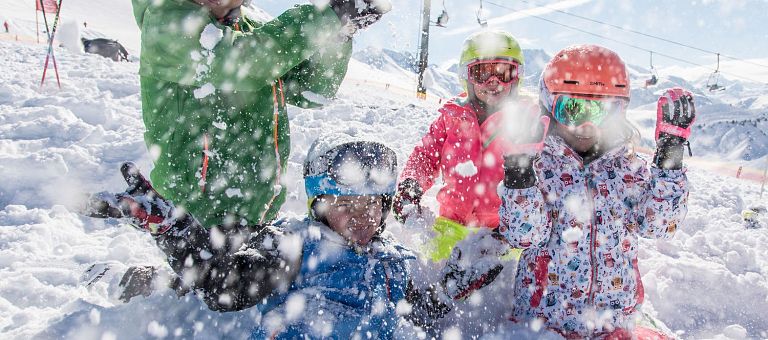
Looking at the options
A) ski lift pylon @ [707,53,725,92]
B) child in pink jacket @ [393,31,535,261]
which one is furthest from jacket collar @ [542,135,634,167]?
ski lift pylon @ [707,53,725,92]

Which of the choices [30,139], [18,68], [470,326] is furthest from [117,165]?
[18,68]

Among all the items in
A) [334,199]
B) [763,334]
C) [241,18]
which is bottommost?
[763,334]

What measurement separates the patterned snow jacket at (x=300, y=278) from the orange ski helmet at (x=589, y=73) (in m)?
1.28

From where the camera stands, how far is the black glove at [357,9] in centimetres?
208

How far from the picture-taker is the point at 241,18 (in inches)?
97.0

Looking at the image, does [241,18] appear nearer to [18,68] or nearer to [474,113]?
[474,113]

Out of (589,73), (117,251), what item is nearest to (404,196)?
(589,73)

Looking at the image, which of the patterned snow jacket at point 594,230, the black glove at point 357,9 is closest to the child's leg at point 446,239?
the patterned snow jacket at point 594,230

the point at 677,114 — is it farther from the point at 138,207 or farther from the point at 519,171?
the point at 138,207

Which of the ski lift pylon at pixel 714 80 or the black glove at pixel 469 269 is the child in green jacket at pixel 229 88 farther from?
the ski lift pylon at pixel 714 80

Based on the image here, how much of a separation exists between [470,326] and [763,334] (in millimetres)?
2306

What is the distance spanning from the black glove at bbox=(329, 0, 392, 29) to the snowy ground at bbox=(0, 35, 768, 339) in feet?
4.28

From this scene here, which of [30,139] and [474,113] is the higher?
[474,113]

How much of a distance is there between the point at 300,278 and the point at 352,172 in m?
0.62
